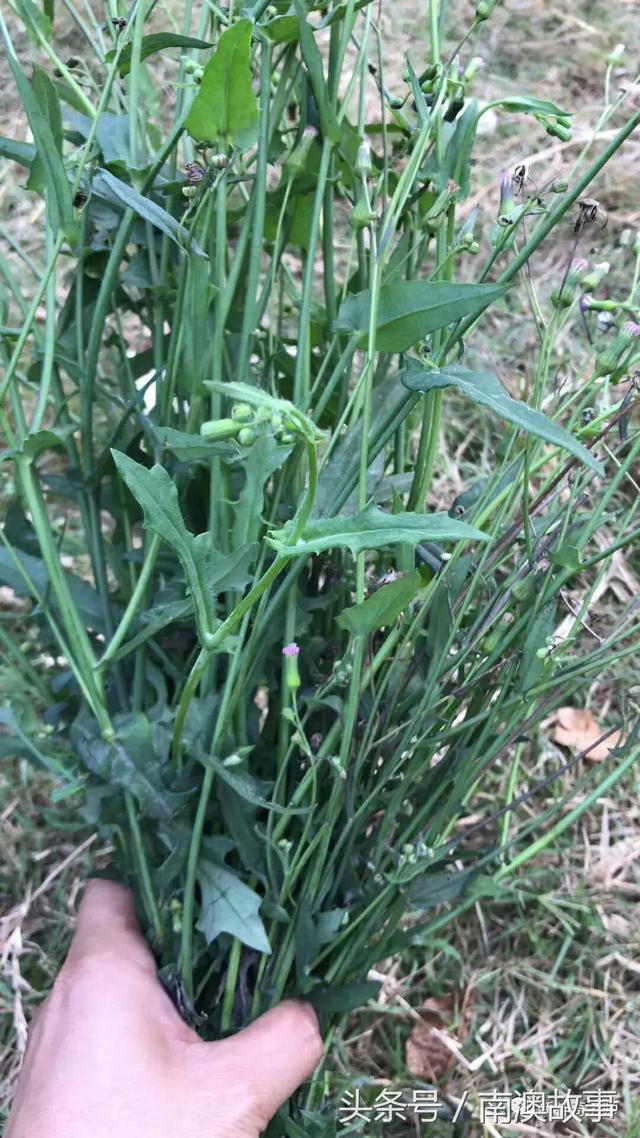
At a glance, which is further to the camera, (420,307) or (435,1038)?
(435,1038)

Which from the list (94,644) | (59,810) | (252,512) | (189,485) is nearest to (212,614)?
(252,512)

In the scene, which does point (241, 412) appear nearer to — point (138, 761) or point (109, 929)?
point (138, 761)

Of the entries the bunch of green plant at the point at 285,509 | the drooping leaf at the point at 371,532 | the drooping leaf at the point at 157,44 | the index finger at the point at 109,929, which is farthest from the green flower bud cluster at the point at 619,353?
the index finger at the point at 109,929

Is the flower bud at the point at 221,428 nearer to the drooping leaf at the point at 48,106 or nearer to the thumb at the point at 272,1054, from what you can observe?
the drooping leaf at the point at 48,106

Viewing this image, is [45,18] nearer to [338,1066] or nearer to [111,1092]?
[111,1092]

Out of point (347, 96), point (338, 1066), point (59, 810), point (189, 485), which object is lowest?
point (338, 1066)

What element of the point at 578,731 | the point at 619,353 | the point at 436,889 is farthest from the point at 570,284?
the point at 578,731
